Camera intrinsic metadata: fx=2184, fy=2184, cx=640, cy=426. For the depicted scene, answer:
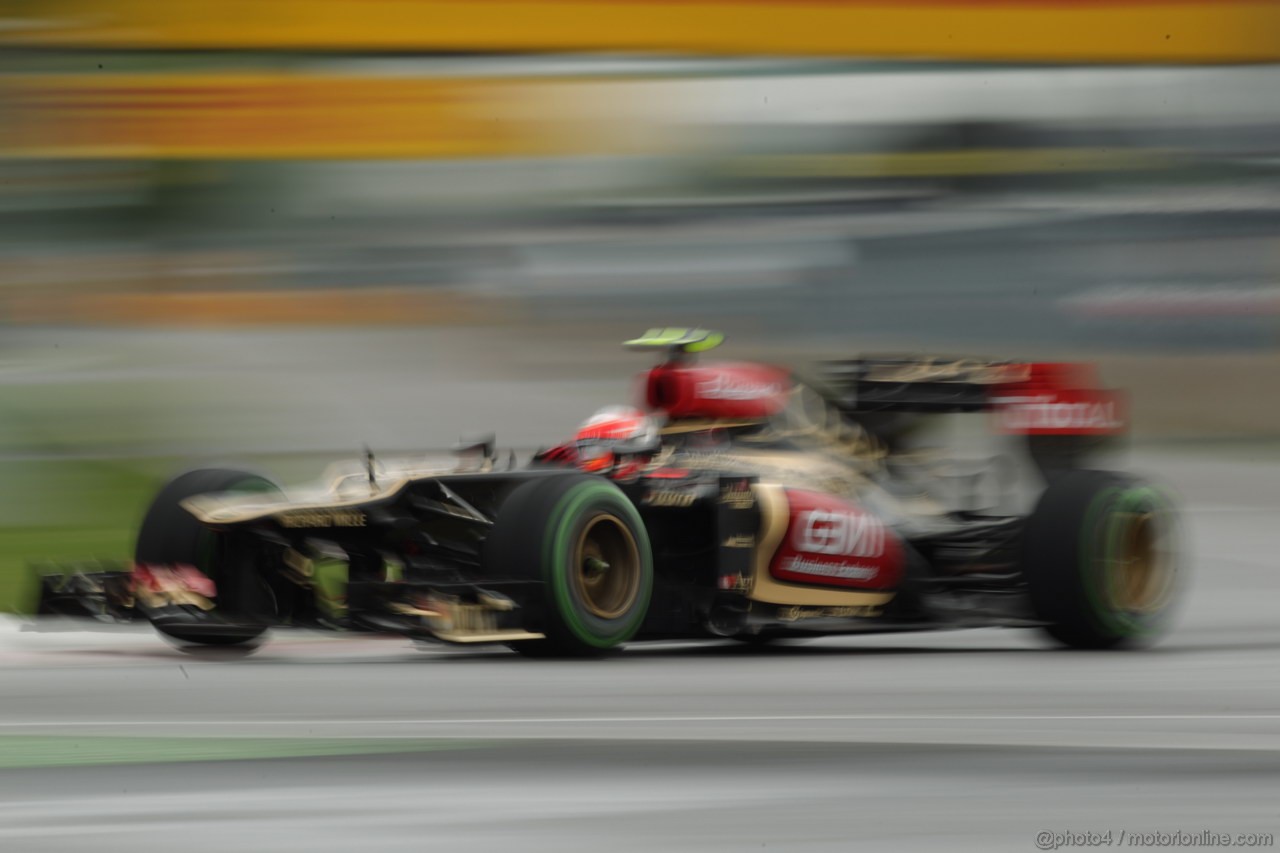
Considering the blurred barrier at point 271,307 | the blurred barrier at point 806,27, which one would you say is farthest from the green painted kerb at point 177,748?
the blurred barrier at point 806,27

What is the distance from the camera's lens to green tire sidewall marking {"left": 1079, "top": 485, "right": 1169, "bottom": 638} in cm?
990

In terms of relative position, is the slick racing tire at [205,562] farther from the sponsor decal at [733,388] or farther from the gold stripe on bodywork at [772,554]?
the sponsor decal at [733,388]

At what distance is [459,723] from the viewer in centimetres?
685

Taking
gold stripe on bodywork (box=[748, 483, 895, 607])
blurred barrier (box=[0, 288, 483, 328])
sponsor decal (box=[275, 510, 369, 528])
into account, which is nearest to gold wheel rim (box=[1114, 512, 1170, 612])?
gold stripe on bodywork (box=[748, 483, 895, 607])

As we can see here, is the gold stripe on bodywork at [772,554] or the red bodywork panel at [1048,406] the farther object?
the red bodywork panel at [1048,406]

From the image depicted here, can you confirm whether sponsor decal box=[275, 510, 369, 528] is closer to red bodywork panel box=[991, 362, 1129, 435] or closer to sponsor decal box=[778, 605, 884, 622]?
sponsor decal box=[778, 605, 884, 622]

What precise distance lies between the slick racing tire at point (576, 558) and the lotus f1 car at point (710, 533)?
10mm

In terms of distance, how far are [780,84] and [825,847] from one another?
2297cm

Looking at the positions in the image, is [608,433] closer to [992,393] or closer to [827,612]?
[827,612]

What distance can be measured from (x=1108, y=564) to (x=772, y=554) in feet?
5.34

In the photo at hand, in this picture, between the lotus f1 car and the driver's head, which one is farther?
the driver's head

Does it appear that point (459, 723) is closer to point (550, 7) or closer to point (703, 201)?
point (703, 201)

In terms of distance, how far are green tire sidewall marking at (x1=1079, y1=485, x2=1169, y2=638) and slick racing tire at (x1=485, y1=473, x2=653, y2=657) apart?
6.91 ft

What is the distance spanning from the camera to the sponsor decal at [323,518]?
29.2 ft
